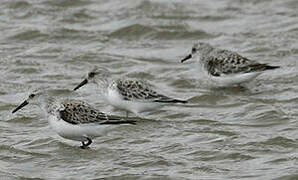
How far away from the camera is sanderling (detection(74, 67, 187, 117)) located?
11.7 metres

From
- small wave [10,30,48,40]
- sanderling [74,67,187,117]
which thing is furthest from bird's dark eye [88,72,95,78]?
small wave [10,30,48,40]

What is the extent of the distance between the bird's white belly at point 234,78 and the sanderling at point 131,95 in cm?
176

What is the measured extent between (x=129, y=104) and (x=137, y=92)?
0.71 ft

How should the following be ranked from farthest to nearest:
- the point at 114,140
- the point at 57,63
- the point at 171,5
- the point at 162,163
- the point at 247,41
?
the point at 171,5 → the point at 247,41 → the point at 57,63 → the point at 114,140 → the point at 162,163

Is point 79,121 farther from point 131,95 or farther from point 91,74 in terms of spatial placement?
point 91,74

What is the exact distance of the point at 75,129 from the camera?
1005 centimetres

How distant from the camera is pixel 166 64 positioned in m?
14.7

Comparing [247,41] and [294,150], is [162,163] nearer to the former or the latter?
[294,150]

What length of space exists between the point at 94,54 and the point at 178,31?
2.31m

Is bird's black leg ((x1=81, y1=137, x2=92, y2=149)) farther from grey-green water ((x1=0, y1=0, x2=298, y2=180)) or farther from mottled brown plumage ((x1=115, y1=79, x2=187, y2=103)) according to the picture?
mottled brown plumage ((x1=115, y1=79, x2=187, y2=103))

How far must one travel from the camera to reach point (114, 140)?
1070 cm

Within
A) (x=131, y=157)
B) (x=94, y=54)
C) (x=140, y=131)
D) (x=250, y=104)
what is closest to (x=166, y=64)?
(x=94, y=54)

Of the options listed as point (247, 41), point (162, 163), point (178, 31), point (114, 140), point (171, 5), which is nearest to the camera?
point (162, 163)

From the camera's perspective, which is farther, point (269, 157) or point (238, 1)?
point (238, 1)
